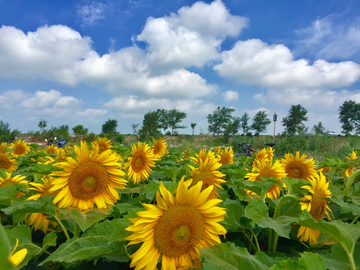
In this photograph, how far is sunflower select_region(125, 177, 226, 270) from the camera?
0.95 metres

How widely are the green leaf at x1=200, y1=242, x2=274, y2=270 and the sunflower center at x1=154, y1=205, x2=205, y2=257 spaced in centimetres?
12

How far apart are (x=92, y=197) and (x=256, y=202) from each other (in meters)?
1.07

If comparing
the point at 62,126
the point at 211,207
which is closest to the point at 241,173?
the point at 211,207

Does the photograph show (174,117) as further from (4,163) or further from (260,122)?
(4,163)

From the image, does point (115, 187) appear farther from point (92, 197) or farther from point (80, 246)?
point (80, 246)

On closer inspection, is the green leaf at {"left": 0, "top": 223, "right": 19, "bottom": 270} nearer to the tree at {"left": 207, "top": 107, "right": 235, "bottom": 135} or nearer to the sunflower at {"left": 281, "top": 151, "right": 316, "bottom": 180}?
the sunflower at {"left": 281, "top": 151, "right": 316, "bottom": 180}

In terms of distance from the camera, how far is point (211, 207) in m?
1.04

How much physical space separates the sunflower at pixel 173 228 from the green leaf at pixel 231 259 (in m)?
0.10

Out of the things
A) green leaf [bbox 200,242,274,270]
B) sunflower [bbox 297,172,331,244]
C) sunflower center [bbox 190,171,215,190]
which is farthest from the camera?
sunflower center [bbox 190,171,215,190]

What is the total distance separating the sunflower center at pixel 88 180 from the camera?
59.6 inches

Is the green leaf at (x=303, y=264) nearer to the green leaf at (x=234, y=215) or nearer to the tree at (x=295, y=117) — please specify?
the green leaf at (x=234, y=215)

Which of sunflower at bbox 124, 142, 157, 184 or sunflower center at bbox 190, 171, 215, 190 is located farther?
sunflower at bbox 124, 142, 157, 184

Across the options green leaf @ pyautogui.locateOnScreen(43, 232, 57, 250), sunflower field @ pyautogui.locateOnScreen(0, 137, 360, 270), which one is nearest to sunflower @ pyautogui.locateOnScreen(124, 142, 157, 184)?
sunflower field @ pyautogui.locateOnScreen(0, 137, 360, 270)

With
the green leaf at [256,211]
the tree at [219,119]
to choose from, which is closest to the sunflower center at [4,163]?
the green leaf at [256,211]
